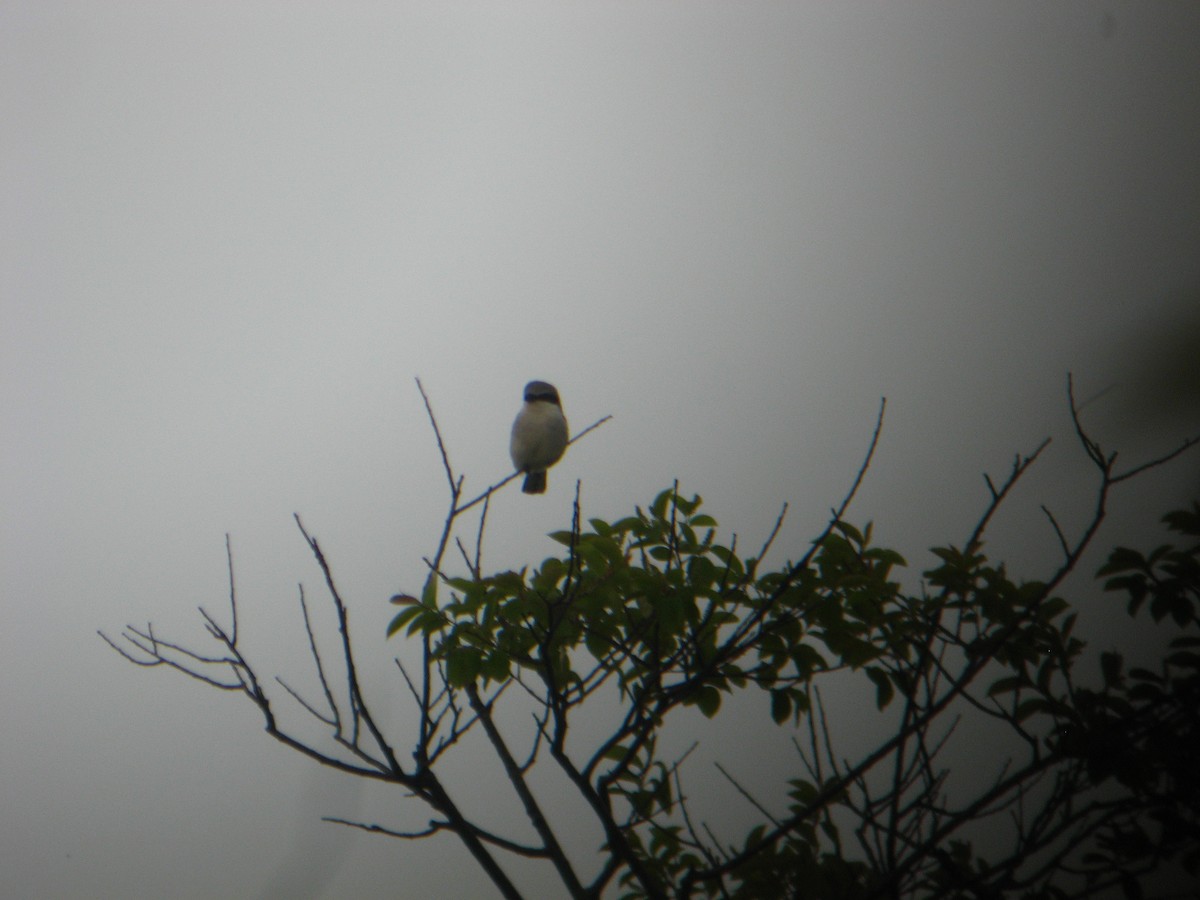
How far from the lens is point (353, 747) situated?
1.80m

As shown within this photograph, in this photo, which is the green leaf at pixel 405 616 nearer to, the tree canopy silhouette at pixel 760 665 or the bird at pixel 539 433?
the tree canopy silhouette at pixel 760 665

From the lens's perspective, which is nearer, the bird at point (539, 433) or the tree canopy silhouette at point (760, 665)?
the tree canopy silhouette at point (760, 665)

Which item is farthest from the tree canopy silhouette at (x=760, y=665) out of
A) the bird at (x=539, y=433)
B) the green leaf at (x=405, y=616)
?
the bird at (x=539, y=433)

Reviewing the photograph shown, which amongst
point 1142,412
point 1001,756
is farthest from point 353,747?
point 1142,412

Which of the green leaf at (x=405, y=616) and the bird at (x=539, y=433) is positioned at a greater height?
the bird at (x=539, y=433)

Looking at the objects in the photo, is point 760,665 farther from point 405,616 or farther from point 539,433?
point 539,433

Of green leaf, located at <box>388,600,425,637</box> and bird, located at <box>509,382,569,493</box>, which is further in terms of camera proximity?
bird, located at <box>509,382,569,493</box>

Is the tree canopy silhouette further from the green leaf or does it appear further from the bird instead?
the bird

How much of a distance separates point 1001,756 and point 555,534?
3487mm

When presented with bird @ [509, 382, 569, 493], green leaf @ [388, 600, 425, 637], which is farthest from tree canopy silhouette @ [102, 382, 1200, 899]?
bird @ [509, 382, 569, 493]

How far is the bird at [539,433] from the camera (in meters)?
3.84

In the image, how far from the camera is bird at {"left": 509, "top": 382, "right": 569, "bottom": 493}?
151 inches

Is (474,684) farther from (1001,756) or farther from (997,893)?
(1001,756)

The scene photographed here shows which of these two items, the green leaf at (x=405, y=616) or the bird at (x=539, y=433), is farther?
the bird at (x=539, y=433)
